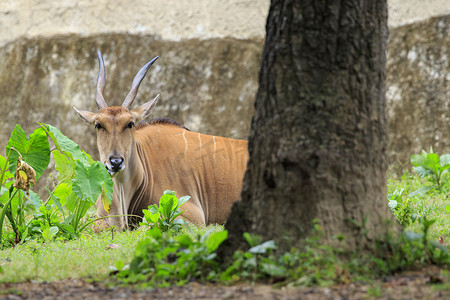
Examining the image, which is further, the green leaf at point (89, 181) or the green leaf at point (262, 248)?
the green leaf at point (89, 181)

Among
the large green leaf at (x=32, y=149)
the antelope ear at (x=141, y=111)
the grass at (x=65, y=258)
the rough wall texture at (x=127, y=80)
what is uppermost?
the rough wall texture at (x=127, y=80)

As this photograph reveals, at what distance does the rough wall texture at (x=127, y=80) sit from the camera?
8.84 m

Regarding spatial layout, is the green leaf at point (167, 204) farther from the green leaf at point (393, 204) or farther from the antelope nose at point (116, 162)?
the green leaf at point (393, 204)

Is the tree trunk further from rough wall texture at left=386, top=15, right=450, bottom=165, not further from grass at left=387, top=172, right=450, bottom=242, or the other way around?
rough wall texture at left=386, top=15, right=450, bottom=165

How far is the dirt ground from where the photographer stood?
241cm

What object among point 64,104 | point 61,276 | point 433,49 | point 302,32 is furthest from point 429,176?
point 64,104

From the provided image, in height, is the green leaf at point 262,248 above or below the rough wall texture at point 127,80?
below

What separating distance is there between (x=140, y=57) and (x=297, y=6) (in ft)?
21.4

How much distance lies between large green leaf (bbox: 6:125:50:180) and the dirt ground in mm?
1917

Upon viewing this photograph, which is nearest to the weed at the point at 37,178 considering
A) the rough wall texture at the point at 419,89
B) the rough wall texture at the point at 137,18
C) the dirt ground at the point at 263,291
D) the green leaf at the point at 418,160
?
the dirt ground at the point at 263,291

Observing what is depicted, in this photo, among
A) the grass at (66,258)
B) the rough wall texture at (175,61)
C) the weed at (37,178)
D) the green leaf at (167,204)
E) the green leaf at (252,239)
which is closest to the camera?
the green leaf at (252,239)

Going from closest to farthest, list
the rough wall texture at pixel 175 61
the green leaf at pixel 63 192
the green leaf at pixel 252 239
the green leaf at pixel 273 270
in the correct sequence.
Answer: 1. the green leaf at pixel 273 270
2. the green leaf at pixel 252 239
3. the green leaf at pixel 63 192
4. the rough wall texture at pixel 175 61

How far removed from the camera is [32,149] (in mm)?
4648

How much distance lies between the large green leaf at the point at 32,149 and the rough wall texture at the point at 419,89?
501 cm
